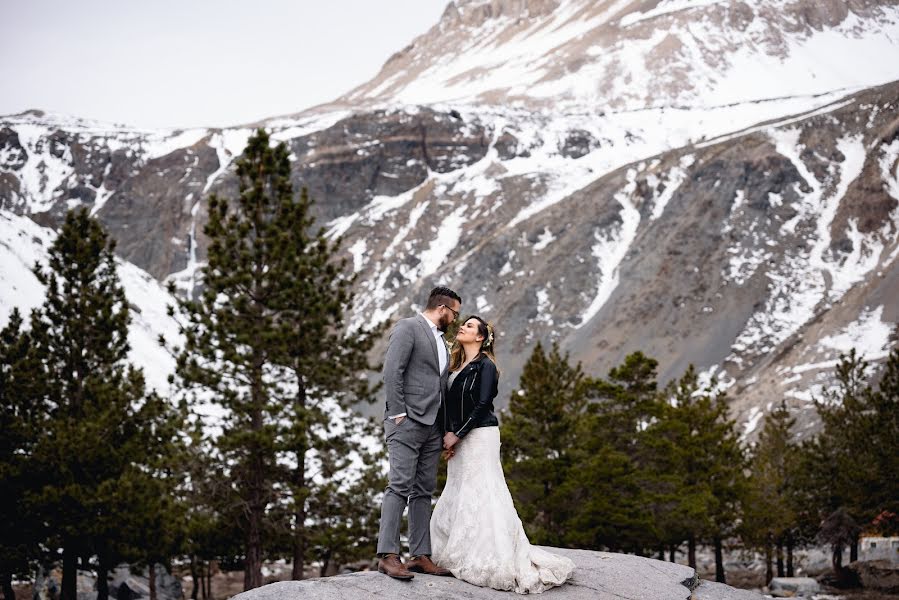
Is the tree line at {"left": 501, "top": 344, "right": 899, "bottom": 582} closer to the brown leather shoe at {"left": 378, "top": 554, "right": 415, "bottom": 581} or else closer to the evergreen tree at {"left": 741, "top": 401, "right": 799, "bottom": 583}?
the evergreen tree at {"left": 741, "top": 401, "right": 799, "bottom": 583}

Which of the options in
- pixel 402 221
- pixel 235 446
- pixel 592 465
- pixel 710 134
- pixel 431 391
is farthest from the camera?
pixel 710 134

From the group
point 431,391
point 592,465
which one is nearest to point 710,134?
point 592,465

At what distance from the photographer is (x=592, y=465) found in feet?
88.8

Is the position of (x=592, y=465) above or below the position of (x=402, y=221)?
below

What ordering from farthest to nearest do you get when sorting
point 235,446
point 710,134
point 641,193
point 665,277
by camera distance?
point 710,134, point 641,193, point 665,277, point 235,446

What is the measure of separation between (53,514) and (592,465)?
14657 millimetres

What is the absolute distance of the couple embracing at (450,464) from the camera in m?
9.66

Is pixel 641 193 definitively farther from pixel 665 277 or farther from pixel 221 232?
pixel 221 232

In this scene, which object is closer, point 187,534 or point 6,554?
point 187,534

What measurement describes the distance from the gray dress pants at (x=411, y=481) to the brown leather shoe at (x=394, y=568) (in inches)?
3.4

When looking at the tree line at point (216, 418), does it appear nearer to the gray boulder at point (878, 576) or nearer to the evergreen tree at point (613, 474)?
the evergreen tree at point (613, 474)

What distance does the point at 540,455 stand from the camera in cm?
2777

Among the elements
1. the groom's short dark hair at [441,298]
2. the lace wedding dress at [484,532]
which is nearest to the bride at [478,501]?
the lace wedding dress at [484,532]

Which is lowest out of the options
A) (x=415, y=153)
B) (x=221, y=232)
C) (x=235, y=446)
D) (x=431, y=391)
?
(x=235, y=446)
